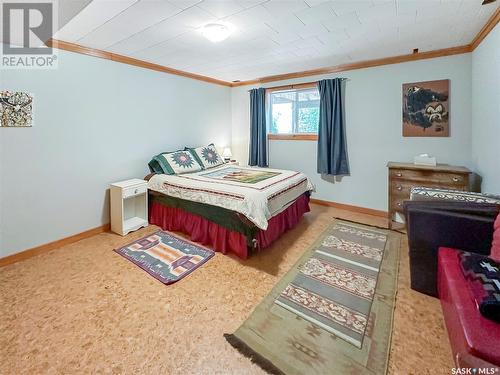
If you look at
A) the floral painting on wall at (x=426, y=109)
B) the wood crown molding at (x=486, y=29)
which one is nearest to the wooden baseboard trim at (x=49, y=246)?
the floral painting on wall at (x=426, y=109)

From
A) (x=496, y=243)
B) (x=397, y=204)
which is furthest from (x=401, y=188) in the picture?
(x=496, y=243)

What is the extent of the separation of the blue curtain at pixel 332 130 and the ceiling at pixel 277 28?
0.48 meters

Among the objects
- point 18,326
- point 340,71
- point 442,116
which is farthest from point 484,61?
point 18,326

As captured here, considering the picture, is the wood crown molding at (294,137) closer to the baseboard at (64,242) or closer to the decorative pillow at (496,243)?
the baseboard at (64,242)

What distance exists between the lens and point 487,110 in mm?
2473

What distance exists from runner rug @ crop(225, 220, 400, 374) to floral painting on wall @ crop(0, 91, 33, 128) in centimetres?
288

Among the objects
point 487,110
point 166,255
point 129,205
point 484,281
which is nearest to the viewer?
point 484,281

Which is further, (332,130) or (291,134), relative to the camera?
(291,134)

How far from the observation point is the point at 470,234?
1.70 metres

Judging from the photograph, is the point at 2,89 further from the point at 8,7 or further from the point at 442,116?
the point at 442,116

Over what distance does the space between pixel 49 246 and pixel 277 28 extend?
3426mm

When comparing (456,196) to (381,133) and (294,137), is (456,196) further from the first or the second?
(294,137)

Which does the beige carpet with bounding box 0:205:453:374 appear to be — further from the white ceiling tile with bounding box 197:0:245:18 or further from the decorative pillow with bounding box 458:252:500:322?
the white ceiling tile with bounding box 197:0:245:18

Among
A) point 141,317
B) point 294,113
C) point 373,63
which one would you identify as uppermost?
point 373,63
